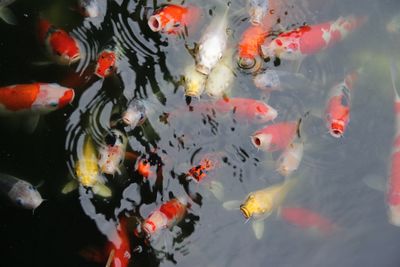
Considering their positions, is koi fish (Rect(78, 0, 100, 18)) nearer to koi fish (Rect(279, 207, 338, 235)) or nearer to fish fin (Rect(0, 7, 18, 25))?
fish fin (Rect(0, 7, 18, 25))

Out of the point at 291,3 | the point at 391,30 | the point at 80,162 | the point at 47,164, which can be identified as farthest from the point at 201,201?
the point at 391,30

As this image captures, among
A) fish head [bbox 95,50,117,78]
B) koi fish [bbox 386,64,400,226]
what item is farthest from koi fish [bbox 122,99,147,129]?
koi fish [bbox 386,64,400,226]

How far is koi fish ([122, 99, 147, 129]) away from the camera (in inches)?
151

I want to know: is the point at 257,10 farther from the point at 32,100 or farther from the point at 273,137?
the point at 32,100

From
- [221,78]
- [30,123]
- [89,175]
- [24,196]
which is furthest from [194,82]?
[24,196]

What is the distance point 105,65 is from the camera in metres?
3.92

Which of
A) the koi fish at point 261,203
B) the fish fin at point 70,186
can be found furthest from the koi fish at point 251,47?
the fish fin at point 70,186

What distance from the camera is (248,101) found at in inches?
158

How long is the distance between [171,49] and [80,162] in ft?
3.98

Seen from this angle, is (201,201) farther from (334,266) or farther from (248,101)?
(334,266)

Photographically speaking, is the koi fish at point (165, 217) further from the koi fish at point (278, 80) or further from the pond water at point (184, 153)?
the koi fish at point (278, 80)

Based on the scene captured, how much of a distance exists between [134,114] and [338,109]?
65.4 inches

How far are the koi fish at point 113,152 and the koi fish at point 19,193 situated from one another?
21.0 inches

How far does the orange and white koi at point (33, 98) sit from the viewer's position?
145 inches
